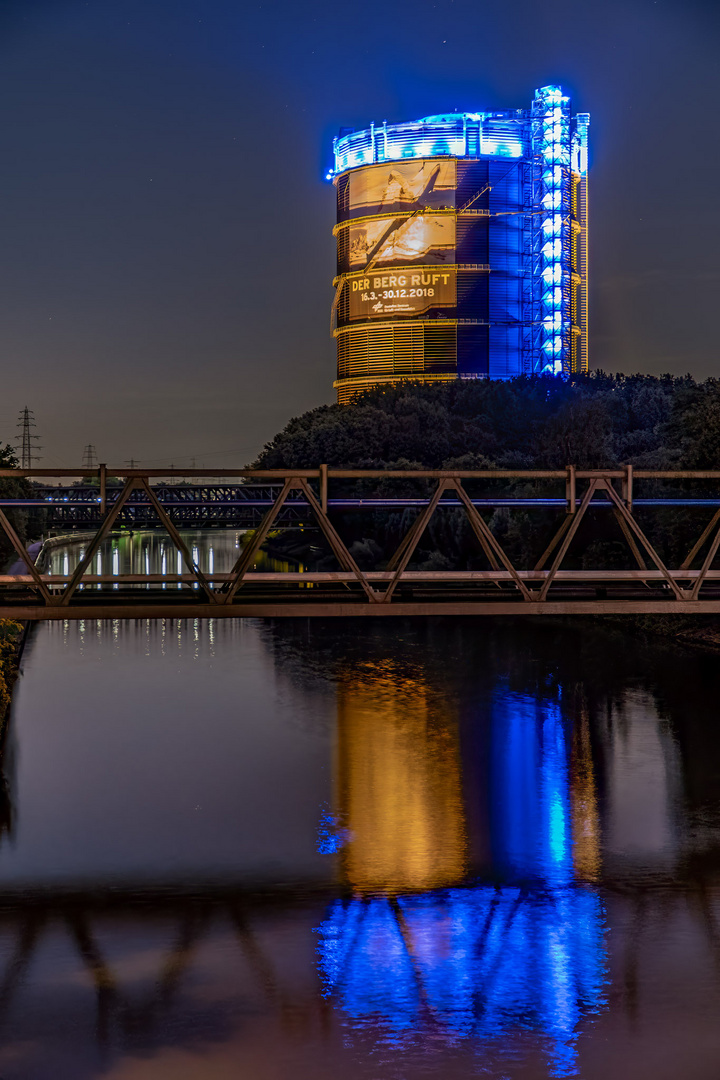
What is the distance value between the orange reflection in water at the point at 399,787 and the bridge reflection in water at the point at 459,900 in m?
0.06

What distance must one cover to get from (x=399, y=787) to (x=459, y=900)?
374 inches

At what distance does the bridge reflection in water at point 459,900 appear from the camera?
22.9m

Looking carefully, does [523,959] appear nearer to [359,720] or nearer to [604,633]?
[359,720]

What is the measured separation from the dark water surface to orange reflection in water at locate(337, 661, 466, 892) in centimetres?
11

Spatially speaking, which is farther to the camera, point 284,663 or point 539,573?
point 284,663

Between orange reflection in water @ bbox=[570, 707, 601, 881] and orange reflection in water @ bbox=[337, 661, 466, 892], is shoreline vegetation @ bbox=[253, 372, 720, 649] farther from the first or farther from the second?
orange reflection in water @ bbox=[570, 707, 601, 881]

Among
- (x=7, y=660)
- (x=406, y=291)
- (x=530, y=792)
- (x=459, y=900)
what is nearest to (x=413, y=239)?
(x=406, y=291)

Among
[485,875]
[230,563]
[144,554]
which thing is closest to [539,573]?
[485,875]

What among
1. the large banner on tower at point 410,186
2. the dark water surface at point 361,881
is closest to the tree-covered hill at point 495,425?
the large banner on tower at point 410,186

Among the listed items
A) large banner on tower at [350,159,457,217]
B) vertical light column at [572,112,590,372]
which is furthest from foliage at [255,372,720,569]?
large banner on tower at [350,159,457,217]

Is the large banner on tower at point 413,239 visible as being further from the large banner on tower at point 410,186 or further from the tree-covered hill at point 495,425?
the tree-covered hill at point 495,425

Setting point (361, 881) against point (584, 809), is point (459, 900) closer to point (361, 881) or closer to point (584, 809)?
point (361, 881)

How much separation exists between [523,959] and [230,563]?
94.8 meters

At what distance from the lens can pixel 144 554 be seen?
145 meters
